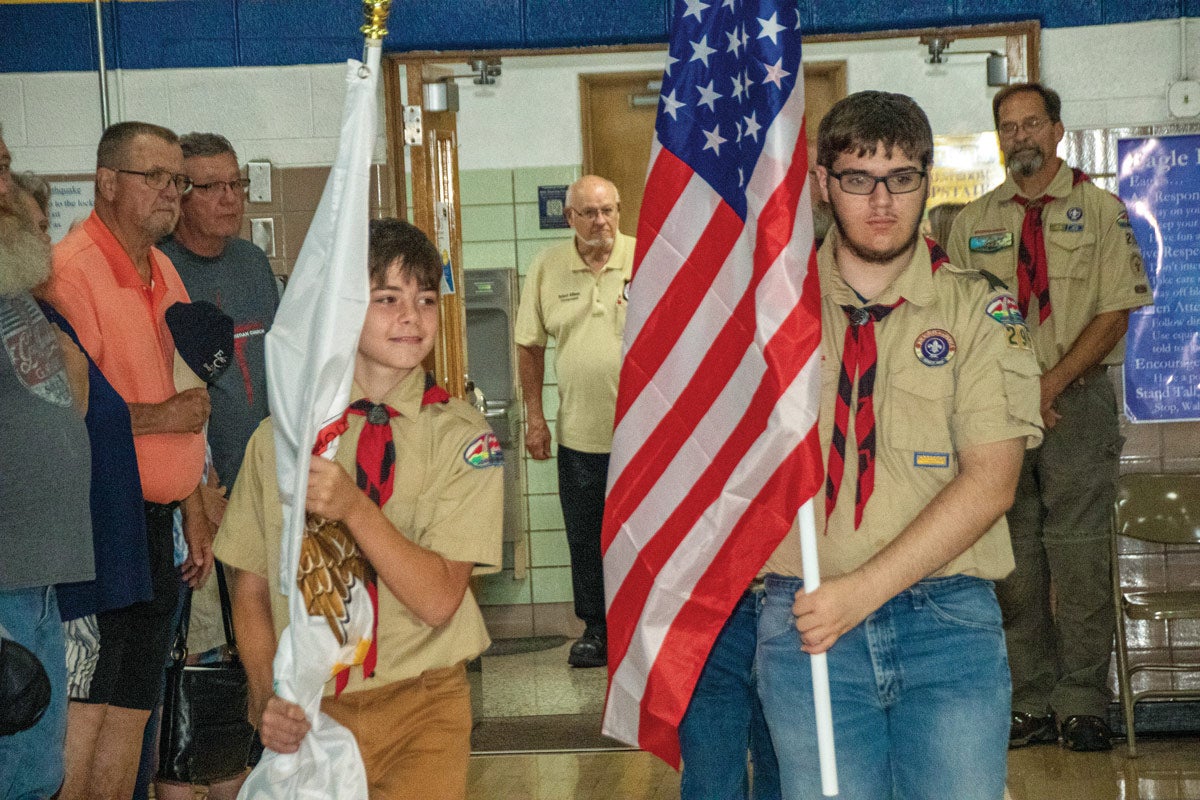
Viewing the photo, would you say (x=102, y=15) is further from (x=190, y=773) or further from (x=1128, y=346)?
(x=1128, y=346)

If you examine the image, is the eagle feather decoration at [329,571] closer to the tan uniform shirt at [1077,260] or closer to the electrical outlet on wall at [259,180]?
the tan uniform shirt at [1077,260]

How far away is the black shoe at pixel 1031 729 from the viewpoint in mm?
4566

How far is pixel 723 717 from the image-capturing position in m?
2.76

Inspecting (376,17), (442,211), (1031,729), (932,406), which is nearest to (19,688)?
(376,17)

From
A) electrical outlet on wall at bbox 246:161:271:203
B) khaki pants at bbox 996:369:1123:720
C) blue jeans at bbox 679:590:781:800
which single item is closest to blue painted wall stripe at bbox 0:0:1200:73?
electrical outlet on wall at bbox 246:161:271:203

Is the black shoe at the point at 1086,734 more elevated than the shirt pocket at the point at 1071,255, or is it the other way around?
the shirt pocket at the point at 1071,255

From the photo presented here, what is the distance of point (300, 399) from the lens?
2018 millimetres

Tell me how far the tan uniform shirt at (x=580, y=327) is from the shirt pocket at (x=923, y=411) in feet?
11.3

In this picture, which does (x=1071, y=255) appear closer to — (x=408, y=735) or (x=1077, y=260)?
(x=1077, y=260)

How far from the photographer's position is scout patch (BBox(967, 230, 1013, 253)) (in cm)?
455

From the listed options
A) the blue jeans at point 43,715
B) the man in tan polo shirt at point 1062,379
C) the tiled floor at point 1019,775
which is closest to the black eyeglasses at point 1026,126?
the man in tan polo shirt at point 1062,379

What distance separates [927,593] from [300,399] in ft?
3.17

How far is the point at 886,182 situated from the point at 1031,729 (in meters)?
3.05

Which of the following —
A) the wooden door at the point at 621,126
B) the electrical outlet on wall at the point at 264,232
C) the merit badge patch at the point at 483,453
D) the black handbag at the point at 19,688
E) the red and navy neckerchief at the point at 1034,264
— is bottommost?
the black handbag at the point at 19,688
